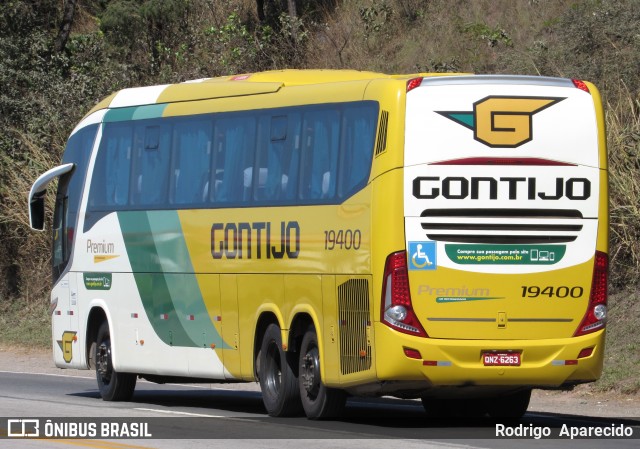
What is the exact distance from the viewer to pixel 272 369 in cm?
1620

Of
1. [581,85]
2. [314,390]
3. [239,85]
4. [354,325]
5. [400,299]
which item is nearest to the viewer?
[400,299]

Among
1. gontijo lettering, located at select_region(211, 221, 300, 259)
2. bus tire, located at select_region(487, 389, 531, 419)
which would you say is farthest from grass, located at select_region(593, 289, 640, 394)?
gontijo lettering, located at select_region(211, 221, 300, 259)

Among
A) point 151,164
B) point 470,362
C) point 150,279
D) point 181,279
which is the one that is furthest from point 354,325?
point 151,164

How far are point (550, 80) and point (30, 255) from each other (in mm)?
24026

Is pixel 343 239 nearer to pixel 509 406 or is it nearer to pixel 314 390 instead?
pixel 314 390

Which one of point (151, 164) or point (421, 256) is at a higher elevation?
point (151, 164)

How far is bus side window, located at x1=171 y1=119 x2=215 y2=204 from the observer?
56.4ft

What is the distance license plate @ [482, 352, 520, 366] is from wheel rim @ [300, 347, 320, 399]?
2.11m

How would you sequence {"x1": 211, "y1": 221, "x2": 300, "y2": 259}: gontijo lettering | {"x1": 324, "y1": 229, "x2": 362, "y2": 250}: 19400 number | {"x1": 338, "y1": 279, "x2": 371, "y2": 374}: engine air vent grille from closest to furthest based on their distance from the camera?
1. {"x1": 338, "y1": 279, "x2": 371, "y2": 374}: engine air vent grille
2. {"x1": 324, "y1": 229, "x2": 362, "y2": 250}: 19400 number
3. {"x1": 211, "y1": 221, "x2": 300, "y2": 259}: gontijo lettering

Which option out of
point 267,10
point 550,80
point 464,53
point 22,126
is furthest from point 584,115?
point 267,10

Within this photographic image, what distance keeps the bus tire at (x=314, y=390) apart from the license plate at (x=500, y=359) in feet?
6.40

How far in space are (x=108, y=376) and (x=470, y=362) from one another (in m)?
6.98

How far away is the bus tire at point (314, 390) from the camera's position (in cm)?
1515

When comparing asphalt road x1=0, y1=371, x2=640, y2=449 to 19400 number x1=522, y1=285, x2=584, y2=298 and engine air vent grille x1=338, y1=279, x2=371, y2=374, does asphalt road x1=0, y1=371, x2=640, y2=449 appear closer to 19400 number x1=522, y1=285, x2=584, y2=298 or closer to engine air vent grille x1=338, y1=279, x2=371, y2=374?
engine air vent grille x1=338, y1=279, x2=371, y2=374
